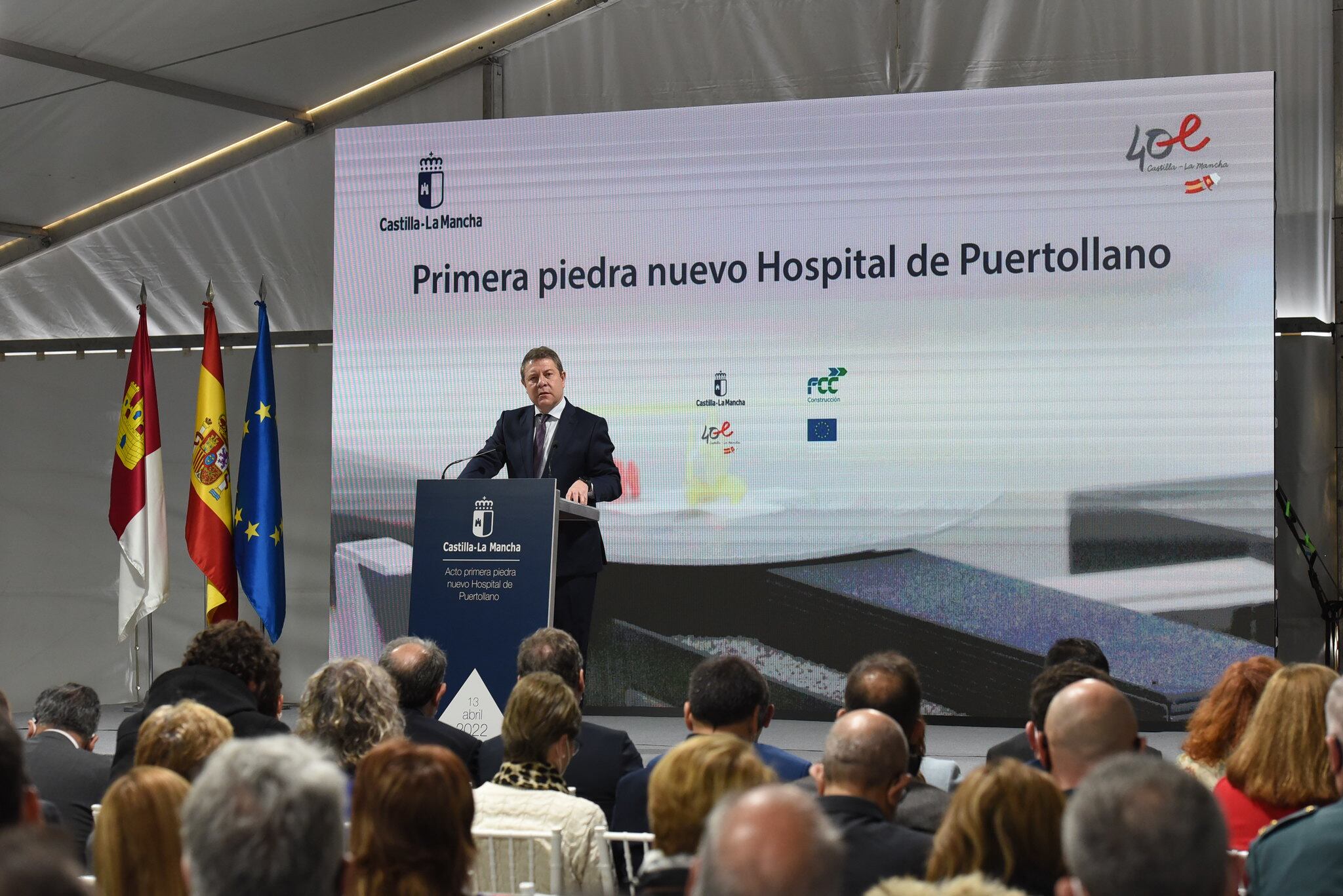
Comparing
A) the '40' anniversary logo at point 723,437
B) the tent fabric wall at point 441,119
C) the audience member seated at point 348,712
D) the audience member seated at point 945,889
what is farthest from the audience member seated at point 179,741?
the tent fabric wall at point 441,119

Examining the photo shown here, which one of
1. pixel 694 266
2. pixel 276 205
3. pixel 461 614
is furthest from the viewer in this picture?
pixel 276 205

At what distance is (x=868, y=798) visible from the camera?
2.39 metres

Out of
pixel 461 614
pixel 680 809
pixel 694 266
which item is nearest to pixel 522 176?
pixel 694 266

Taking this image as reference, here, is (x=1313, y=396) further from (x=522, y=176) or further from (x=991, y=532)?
(x=522, y=176)

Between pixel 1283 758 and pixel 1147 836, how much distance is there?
1341mm

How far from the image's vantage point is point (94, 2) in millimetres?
6852

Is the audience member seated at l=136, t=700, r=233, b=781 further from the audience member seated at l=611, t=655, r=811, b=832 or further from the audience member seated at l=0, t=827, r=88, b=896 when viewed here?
the audience member seated at l=0, t=827, r=88, b=896

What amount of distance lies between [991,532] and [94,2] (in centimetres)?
522

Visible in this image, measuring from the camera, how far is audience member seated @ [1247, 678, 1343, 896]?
2107 millimetres

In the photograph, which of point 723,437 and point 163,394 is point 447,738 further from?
point 163,394

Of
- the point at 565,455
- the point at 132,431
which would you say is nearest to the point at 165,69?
the point at 132,431

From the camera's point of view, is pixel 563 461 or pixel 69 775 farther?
pixel 563 461

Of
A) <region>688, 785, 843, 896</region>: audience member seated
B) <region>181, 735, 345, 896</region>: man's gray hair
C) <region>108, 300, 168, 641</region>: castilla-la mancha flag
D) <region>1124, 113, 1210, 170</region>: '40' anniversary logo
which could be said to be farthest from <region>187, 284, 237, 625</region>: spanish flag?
<region>688, 785, 843, 896</region>: audience member seated

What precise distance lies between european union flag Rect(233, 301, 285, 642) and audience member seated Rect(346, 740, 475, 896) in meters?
6.17
